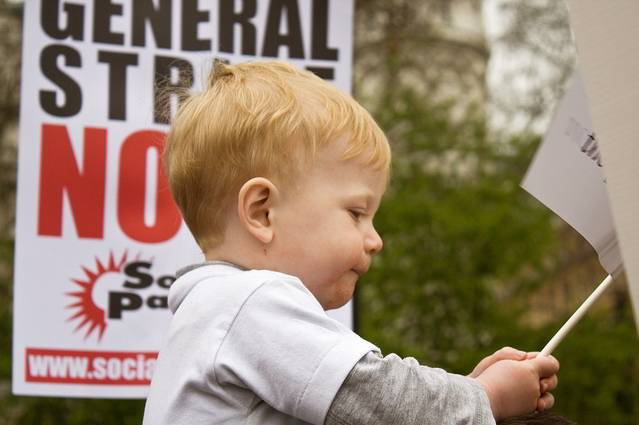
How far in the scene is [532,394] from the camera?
1154 millimetres

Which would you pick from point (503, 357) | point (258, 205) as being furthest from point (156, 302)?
point (503, 357)

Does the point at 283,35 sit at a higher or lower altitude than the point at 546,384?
higher

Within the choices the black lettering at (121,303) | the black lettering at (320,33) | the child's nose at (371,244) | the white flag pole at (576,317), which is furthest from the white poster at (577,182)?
the black lettering at (121,303)

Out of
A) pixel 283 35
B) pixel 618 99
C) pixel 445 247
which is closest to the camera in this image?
pixel 618 99

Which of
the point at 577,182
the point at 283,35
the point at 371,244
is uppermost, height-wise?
the point at 283,35

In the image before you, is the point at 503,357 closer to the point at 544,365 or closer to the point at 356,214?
the point at 544,365

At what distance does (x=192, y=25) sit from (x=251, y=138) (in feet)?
4.37

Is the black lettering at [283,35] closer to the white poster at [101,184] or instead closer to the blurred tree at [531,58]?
the white poster at [101,184]

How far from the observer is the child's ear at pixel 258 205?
3.99ft

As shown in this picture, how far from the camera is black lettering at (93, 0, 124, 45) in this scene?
7.91 feet

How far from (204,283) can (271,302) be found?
0.48 ft

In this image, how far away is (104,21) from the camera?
7.94ft

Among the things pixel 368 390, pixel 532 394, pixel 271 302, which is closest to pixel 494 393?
A: pixel 532 394

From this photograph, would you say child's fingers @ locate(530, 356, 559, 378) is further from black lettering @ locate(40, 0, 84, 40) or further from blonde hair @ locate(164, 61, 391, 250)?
black lettering @ locate(40, 0, 84, 40)
